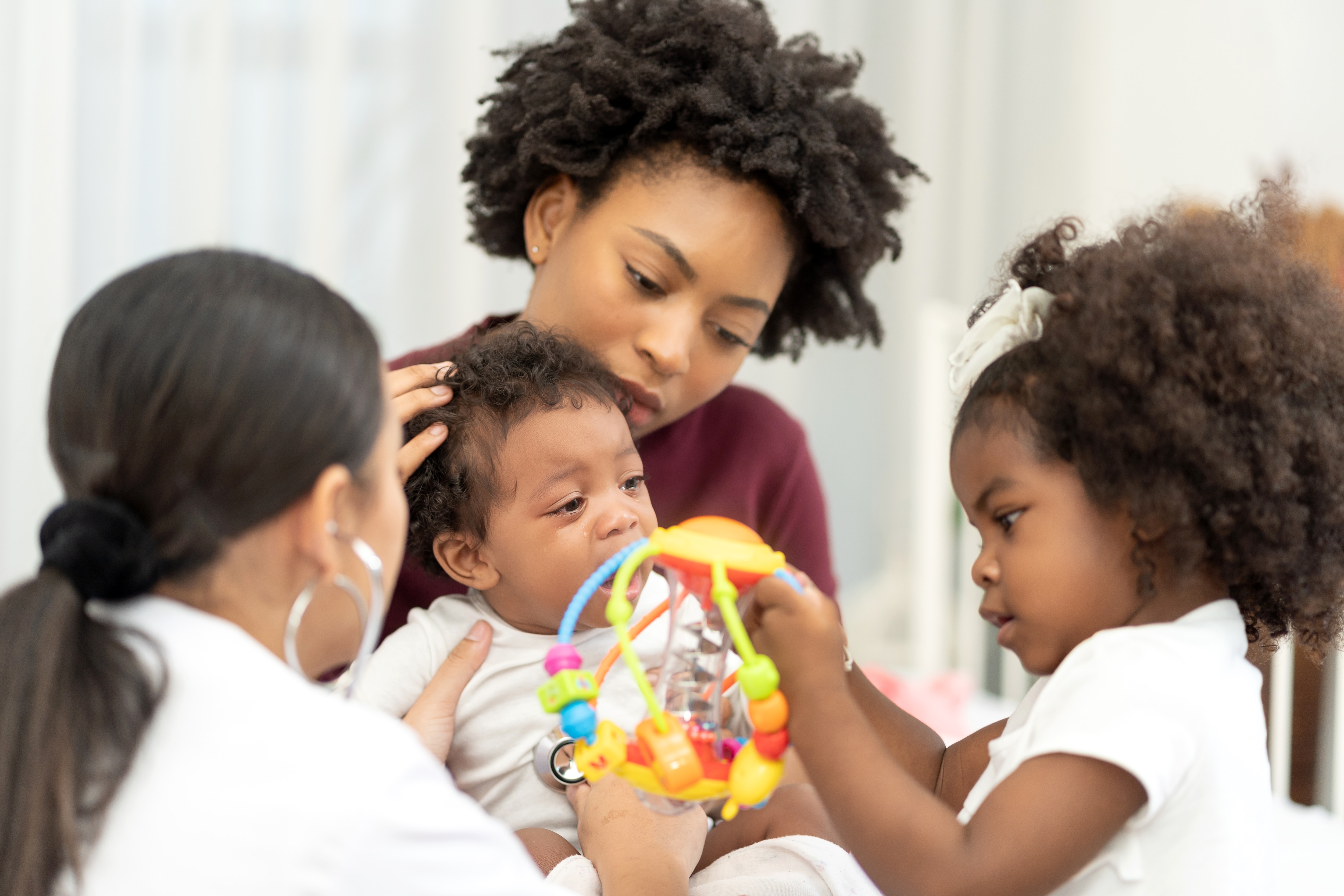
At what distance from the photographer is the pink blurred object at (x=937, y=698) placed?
6.33ft

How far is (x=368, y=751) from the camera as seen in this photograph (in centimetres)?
72

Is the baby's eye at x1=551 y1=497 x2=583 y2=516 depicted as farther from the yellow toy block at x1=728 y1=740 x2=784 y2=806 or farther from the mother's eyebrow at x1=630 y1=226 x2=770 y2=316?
the yellow toy block at x1=728 y1=740 x2=784 y2=806

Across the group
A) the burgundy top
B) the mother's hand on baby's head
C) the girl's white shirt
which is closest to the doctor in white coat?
the girl's white shirt

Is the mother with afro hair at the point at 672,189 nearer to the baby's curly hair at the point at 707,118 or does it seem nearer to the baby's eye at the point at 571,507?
the baby's curly hair at the point at 707,118

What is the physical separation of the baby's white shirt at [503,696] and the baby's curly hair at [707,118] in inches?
21.1

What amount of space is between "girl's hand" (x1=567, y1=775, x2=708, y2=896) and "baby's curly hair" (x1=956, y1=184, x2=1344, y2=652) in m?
0.47

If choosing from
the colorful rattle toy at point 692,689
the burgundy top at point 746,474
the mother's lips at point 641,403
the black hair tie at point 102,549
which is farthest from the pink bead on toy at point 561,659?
the burgundy top at point 746,474

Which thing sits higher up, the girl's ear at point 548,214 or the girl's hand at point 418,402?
the girl's ear at point 548,214

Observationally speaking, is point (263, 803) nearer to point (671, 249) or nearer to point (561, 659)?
point (561, 659)

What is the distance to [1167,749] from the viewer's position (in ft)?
2.71

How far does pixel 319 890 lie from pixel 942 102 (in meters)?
2.49

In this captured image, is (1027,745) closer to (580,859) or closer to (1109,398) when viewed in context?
(1109,398)

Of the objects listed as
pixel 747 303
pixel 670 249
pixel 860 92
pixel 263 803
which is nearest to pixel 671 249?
pixel 670 249

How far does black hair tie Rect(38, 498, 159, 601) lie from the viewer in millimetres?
728
